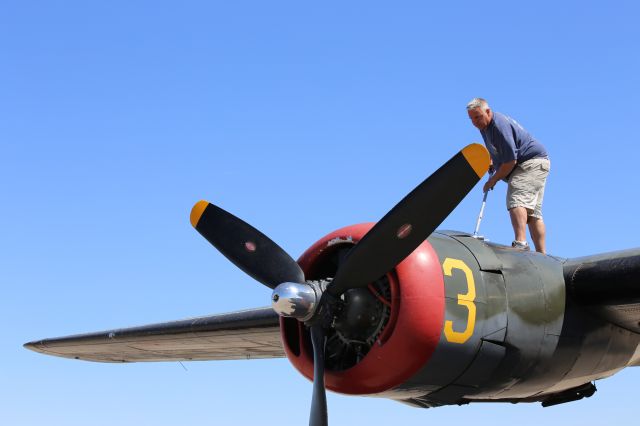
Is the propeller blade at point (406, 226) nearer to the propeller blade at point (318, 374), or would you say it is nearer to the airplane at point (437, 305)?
the airplane at point (437, 305)

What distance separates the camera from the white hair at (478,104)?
1047cm

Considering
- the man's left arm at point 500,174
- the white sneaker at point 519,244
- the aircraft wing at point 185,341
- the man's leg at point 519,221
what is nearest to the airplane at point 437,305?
the white sneaker at point 519,244

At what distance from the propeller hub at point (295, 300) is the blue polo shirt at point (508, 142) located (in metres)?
3.50

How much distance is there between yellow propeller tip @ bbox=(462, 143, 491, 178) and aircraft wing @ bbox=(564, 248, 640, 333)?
2.27m

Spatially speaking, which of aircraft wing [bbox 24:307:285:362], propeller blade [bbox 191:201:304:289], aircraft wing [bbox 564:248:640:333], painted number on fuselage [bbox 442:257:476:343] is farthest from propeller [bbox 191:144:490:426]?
aircraft wing [bbox 24:307:285:362]

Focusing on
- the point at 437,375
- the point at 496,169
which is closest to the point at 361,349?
the point at 437,375

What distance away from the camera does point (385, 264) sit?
26.8 feet

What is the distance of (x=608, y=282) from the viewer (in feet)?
30.1

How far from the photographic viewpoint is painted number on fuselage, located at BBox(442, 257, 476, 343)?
27.0ft

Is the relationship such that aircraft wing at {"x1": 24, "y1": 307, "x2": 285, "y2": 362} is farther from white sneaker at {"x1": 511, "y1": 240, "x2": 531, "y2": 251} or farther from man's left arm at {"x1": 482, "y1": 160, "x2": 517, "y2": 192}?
white sneaker at {"x1": 511, "y1": 240, "x2": 531, "y2": 251}

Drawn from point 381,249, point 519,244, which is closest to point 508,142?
point 519,244

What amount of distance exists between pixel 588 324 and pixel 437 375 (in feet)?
7.28

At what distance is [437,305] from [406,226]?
789 mm

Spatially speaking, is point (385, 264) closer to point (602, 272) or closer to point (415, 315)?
point (415, 315)
